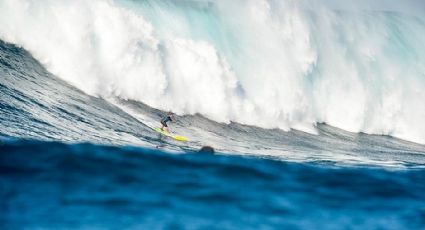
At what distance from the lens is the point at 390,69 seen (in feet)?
85.8

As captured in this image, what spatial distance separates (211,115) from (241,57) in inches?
138

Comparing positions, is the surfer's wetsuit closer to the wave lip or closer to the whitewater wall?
the whitewater wall

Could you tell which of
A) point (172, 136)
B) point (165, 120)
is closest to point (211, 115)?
point (165, 120)

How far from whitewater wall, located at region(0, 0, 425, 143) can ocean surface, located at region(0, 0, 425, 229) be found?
5 cm

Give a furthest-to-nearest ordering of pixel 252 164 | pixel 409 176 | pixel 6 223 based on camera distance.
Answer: pixel 409 176, pixel 252 164, pixel 6 223

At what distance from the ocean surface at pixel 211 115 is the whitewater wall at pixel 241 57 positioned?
2.1 inches

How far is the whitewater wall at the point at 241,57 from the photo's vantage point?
19594mm

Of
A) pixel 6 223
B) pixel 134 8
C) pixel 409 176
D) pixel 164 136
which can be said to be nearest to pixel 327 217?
pixel 409 176

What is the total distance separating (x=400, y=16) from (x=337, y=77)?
24.7ft

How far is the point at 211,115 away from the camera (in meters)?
20.2

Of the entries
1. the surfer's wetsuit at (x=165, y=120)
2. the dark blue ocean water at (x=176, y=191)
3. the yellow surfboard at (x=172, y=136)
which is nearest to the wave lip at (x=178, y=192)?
the dark blue ocean water at (x=176, y=191)

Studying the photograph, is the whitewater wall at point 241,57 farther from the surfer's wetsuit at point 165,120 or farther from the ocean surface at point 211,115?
the surfer's wetsuit at point 165,120

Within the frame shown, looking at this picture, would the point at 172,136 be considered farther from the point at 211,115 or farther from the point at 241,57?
the point at 241,57

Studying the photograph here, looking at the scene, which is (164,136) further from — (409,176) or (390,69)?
(390,69)
